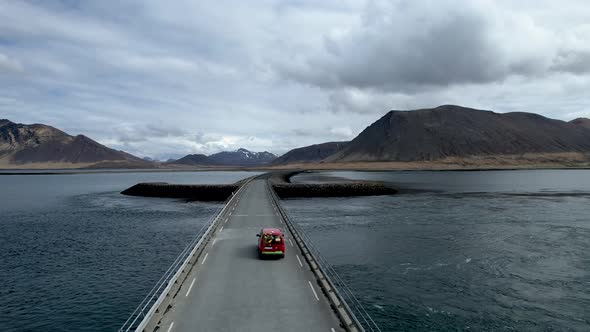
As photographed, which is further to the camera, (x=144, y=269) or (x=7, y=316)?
(x=144, y=269)

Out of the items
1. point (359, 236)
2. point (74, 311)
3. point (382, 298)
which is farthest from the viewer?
point (359, 236)

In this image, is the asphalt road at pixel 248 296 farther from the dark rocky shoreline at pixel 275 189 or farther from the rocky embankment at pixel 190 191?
the dark rocky shoreline at pixel 275 189

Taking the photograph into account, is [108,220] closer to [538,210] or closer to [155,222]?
[155,222]

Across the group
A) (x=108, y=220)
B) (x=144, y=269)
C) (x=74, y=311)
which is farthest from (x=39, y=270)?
(x=108, y=220)

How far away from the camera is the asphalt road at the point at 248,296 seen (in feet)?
53.9

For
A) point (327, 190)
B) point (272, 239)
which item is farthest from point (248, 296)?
point (327, 190)

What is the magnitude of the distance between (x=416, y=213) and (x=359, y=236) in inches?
869

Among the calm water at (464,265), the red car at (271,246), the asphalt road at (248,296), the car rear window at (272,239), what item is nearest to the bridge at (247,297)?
the asphalt road at (248,296)

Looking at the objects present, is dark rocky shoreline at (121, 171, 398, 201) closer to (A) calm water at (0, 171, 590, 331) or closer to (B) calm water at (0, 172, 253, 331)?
(B) calm water at (0, 172, 253, 331)

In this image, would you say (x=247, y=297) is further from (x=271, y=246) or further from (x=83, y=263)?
(x=83, y=263)

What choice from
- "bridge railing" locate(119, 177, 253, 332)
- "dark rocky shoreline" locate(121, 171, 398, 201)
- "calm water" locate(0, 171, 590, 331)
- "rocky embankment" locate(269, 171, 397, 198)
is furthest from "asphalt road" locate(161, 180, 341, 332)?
"rocky embankment" locate(269, 171, 397, 198)

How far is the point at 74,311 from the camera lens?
23.4 meters

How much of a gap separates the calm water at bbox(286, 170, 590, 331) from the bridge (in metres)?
3.46

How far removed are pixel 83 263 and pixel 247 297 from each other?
21.8 meters
